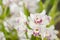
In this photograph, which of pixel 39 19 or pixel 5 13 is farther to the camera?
pixel 5 13

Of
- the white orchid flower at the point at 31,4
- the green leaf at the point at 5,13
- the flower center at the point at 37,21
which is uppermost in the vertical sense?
the white orchid flower at the point at 31,4

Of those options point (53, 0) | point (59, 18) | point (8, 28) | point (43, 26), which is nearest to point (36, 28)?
point (43, 26)

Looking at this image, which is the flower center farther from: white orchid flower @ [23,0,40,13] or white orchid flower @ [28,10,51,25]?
white orchid flower @ [23,0,40,13]

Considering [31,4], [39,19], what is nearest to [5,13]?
[31,4]

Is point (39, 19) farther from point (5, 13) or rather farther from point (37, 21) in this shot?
point (5, 13)

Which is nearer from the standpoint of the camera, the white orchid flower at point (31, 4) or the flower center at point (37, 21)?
the flower center at point (37, 21)

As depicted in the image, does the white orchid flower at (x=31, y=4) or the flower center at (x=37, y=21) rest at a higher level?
the white orchid flower at (x=31, y=4)

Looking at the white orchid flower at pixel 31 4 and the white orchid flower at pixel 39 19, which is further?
the white orchid flower at pixel 31 4

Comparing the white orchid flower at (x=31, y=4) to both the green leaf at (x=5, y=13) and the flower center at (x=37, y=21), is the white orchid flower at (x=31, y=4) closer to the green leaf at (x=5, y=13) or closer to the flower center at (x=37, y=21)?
the green leaf at (x=5, y=13)

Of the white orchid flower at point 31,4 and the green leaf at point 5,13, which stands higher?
the white orchid flower at point 31,4

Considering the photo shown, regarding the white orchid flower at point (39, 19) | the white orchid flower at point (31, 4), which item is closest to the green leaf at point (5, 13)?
the white orchid flower at point (31, 4)

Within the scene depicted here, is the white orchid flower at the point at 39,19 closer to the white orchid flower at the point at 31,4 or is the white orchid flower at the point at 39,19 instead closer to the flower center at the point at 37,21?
the flower center at the point at 37,21
